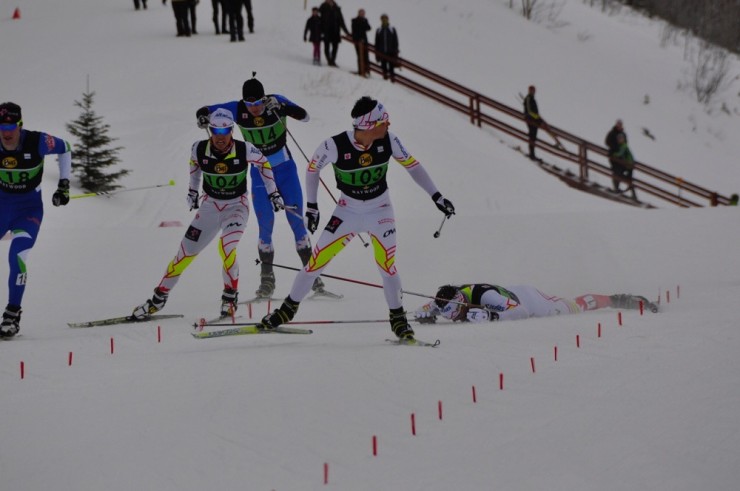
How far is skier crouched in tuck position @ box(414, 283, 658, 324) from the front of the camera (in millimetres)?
10344

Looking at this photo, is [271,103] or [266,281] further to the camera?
[266,281]

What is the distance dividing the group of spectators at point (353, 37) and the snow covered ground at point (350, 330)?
2.14ft

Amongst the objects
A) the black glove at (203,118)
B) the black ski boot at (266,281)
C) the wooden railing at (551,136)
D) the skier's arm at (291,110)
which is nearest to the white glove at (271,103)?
the skier's arm at (291,110)

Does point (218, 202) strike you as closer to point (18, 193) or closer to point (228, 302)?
point (228, 302)

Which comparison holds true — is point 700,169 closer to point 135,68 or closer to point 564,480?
point 135,68

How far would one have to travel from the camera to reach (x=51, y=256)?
14.0m

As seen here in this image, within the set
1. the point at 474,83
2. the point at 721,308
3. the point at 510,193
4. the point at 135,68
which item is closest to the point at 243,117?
the point at 721,308

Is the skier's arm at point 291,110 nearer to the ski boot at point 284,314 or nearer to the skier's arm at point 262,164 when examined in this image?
the skier's arm at point 262,164

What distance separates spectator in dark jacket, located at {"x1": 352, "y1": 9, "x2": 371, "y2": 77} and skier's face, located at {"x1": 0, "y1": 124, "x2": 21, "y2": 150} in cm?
1481

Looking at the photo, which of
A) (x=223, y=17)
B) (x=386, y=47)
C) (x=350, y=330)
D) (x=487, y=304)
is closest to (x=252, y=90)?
(x=350, y=330)

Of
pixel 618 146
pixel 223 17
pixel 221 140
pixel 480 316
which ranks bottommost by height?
pixel 480 316

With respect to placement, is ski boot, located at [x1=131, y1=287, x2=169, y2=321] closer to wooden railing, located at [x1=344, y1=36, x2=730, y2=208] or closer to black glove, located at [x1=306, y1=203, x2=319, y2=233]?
black glove, located at [x1=306, y1=203, x2=319, y2=233]

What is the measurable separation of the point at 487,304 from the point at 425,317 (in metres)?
0.71

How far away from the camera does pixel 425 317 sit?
10578 mm
